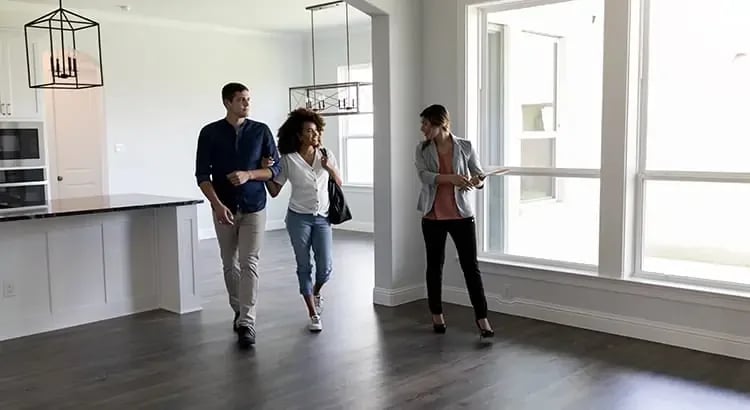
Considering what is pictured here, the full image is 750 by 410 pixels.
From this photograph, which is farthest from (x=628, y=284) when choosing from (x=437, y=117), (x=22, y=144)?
(x=22, y=144)

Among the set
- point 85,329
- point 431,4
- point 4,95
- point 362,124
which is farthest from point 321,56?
point 85,329

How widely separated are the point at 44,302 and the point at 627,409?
3566 millimetres

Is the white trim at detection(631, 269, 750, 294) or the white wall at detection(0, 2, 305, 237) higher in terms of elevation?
the white wall at detection(0, 2, 305, 237)

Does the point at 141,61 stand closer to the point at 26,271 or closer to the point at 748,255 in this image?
the point at 26,271

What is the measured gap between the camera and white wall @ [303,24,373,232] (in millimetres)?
9281

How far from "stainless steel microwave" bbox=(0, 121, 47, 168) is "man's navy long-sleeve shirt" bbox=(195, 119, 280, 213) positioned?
3797mm

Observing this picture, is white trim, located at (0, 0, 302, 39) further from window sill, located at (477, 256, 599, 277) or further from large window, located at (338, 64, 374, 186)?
window sill, located at (477, 256, 599, 277)

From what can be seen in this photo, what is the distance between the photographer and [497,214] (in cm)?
513

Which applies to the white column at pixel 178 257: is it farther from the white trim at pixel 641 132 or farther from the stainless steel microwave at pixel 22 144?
the white trim at pixel 641 132

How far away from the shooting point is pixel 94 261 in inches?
187

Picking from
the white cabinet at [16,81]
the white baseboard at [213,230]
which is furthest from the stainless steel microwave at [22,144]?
the white baseboard at [213,230]

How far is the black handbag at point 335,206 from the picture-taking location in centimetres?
433

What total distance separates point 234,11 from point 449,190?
4.62 m

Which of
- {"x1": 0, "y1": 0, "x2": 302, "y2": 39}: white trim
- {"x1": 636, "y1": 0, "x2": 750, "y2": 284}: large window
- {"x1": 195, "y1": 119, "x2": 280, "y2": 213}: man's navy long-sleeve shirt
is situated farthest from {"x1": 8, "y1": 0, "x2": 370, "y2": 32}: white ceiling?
{"x1": 636, "y1": 0, "x2": 750, "y2": 284}: large window
